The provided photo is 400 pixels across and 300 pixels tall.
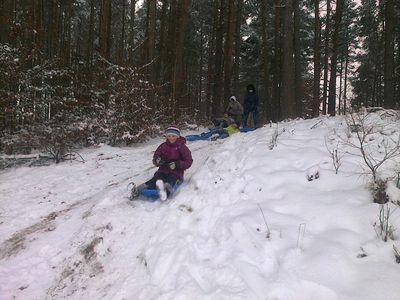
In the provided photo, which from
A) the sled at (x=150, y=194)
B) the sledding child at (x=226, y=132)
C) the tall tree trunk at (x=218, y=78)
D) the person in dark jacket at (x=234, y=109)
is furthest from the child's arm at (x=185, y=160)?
the tall tree trunk at (x=218, y=78)

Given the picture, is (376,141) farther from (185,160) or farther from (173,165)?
(173,165)

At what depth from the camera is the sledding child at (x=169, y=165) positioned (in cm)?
638

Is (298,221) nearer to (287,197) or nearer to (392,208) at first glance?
(287,197)

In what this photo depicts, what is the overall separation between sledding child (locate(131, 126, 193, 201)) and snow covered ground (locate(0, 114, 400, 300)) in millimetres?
218

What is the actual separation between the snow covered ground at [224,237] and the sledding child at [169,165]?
218 mm

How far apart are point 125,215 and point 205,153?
3.98 m

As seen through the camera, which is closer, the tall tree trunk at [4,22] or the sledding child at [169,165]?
the sledding child at [169,165]

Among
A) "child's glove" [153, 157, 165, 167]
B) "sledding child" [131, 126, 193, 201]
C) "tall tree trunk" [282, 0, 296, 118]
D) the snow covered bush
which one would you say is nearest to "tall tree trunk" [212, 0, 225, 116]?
"tall tree trunk" [282, 0, 296, 118]

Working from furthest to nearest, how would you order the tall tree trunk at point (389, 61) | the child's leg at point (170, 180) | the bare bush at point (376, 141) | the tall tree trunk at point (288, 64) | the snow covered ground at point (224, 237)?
1. the tall tree trunk at point (389, 61)
2. the tall tree trunk at point (288, 64)
3. the child's leg at point (170, 180)
4. the bare bush at point (376, 141)
5. the snow covered ground at point (224, 237)

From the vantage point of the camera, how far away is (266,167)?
19.8ft

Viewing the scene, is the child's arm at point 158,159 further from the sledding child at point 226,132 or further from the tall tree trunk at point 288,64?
the tall tree trunk at point 288,64

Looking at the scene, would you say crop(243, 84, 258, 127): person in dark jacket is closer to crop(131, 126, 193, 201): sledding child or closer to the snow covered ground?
the snow covered ground

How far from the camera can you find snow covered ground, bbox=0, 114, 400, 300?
3.75m


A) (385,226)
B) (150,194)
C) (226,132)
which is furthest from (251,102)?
(385,226)
